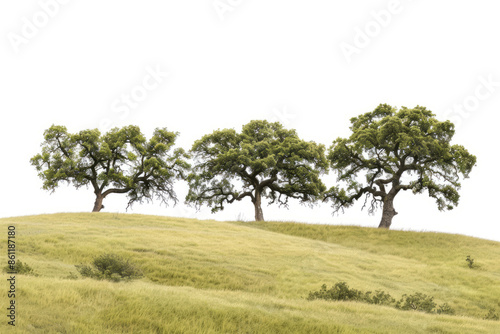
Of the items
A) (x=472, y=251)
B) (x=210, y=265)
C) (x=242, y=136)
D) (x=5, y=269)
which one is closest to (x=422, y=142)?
(x=472, y=251)

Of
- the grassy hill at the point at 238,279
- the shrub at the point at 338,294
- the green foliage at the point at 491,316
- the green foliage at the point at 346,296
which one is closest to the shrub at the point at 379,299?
the green foliage at the point at 346,296

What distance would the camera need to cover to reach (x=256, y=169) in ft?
144

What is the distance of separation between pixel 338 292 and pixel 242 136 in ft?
109

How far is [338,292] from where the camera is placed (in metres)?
15.8

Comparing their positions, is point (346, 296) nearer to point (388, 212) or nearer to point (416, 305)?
point (416, 305)

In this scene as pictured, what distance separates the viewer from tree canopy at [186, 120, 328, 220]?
44.4m

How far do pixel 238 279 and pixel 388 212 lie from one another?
25758mm

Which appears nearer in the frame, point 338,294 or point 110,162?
point 338,294

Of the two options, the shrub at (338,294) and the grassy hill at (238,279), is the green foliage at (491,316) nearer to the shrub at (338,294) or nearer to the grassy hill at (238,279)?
the grassy hill at (238,279)

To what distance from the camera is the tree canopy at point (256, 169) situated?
44.4 metres

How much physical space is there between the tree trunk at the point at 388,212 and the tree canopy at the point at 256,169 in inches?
304

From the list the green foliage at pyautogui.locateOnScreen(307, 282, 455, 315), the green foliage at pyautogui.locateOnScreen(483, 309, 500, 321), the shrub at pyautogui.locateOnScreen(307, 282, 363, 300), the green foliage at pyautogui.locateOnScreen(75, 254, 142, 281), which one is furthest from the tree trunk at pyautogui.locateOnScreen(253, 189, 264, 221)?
the green foliage at pyautogui.locateOnScreen(75, 254, 142, 281)

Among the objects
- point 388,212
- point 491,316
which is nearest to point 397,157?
point 388,212

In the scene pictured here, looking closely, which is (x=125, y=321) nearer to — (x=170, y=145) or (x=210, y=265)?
(x=210, y=265)
